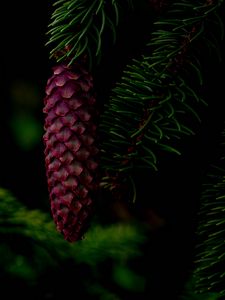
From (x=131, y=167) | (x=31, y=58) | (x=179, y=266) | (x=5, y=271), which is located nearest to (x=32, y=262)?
(x=5, y=271)

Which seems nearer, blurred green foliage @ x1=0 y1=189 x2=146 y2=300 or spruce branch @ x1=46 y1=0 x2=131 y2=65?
spruce branch @ x1=46 y1=0 x2=131 y2=65

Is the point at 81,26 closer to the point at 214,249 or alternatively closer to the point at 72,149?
the point at 72,149

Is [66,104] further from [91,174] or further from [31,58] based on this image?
[31,58]

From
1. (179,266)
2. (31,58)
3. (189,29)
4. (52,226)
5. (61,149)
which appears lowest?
(179,266)

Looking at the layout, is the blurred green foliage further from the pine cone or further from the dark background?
the pine cone

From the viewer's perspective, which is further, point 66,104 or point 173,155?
point 173,155

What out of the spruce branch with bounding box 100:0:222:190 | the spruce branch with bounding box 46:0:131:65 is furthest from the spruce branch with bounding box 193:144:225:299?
the spruce branch with bounding box 46:0:131:65
